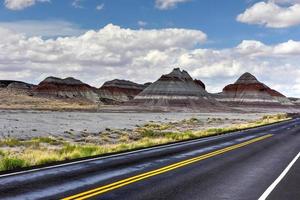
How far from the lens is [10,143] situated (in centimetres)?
2694

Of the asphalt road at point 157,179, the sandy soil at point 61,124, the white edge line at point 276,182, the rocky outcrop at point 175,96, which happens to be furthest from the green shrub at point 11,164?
the rocky outcrop at point 175,96

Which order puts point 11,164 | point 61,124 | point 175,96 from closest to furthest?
point 11,164
point 61,124
point 175,96

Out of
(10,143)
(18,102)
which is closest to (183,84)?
(18,102)

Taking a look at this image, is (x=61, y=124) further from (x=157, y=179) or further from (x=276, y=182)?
(x=276, y=182)

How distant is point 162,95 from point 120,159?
554ft

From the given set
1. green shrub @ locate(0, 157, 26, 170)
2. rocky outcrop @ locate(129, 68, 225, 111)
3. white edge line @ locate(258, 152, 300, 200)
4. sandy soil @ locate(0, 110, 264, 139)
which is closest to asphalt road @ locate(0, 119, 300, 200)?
white edge line @ locate(258, 152, 300, 200)

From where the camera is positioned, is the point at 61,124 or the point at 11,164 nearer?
the point at 11,164

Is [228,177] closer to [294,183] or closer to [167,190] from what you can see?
[294,183]

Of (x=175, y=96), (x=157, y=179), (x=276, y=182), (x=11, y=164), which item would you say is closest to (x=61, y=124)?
(x=11, y=164)

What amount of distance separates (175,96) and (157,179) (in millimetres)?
171095

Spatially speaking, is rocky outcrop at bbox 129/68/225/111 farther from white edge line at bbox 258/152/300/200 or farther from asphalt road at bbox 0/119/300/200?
asphalt road at bbox 0/119/300/200

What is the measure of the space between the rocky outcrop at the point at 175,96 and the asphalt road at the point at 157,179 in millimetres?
154910

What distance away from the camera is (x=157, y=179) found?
1198cm

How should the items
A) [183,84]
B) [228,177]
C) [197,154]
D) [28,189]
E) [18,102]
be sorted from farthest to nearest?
[183,84], [18,102], [197,154], [228,177], [28,189]
